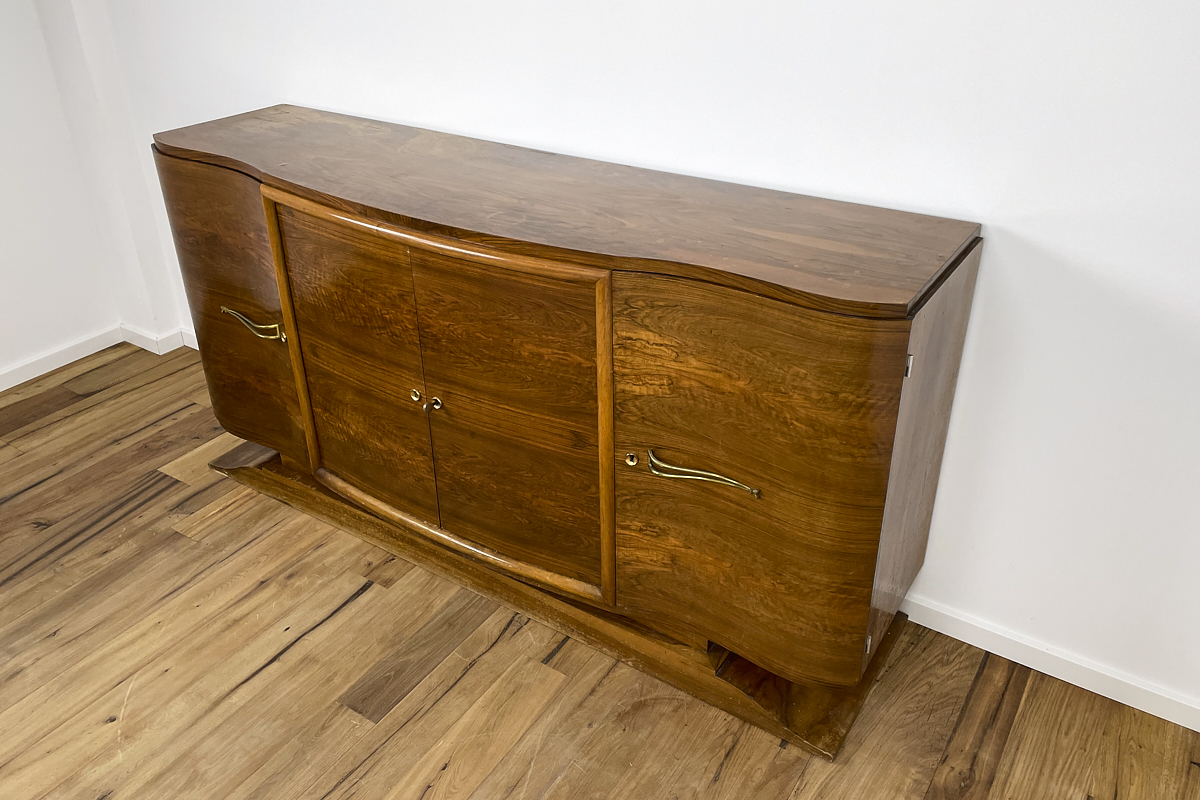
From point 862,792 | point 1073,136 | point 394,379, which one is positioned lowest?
point 862,792

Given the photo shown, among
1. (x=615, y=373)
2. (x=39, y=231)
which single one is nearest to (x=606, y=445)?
(x=615, y=373)

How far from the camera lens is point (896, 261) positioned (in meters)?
1.19

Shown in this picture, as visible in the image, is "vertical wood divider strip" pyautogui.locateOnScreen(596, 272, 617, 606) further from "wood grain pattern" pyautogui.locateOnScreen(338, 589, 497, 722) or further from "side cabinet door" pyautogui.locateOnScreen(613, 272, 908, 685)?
"wood grain pattern" pyautogui.locateOnScreen(338, 589, 497, 722)

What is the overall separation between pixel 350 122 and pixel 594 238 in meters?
0.86

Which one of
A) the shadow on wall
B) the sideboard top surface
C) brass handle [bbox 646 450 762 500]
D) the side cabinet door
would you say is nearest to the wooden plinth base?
the side cabinet door

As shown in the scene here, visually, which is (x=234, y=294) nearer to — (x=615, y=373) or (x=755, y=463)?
(x=615, y=373)

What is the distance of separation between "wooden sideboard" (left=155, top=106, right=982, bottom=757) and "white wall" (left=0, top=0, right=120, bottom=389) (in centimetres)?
88

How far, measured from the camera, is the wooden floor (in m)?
1.41

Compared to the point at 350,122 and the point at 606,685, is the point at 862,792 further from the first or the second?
the point at 350,122

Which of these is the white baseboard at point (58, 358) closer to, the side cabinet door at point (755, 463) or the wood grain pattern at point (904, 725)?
the side cabinet door at point (755, 463)

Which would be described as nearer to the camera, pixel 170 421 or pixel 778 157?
pixel 778 157

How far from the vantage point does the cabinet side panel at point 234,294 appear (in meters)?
1.69

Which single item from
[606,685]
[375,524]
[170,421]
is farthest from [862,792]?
[170,421]

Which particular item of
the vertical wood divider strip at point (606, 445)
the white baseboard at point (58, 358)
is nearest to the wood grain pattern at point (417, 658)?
the vertical wood divider strip at point (606, 445)
